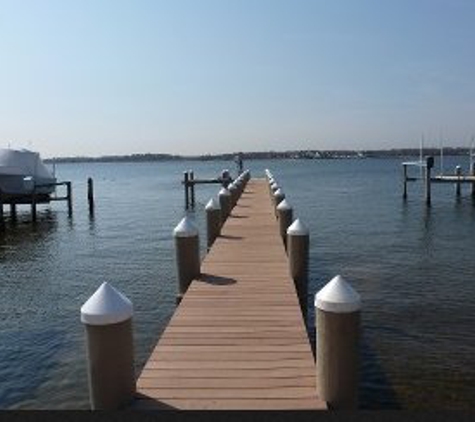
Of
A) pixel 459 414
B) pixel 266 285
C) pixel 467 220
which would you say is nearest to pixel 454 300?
pixel 266 285

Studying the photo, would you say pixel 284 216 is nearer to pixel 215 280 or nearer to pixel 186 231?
pixel 215 280

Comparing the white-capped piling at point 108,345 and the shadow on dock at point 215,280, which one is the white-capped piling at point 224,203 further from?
the white-capped piling at point 108,345

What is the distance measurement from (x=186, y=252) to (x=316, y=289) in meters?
7.20

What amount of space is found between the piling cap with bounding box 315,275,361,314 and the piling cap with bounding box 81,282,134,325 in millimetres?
1820

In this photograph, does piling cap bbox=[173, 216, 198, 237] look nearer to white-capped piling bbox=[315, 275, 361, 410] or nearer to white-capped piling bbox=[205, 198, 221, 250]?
white-capped piling bbox=[205, 198, 221, 250]

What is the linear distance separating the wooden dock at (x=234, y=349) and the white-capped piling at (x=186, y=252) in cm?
22

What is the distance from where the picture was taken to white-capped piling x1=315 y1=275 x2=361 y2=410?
18.9 ft

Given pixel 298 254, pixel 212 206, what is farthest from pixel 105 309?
pixel 212 206

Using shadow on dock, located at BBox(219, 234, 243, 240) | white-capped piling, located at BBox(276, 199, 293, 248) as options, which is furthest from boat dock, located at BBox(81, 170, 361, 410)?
shadow on dock, located at BBox(219, 234, 243, 240)

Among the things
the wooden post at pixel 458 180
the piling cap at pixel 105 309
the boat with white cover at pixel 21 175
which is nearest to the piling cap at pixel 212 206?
the piling cap at pixel 105 309

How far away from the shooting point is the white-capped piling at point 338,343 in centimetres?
576

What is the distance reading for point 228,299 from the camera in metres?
9.95

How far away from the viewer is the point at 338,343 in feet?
19.1

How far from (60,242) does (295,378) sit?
24.5 meters
